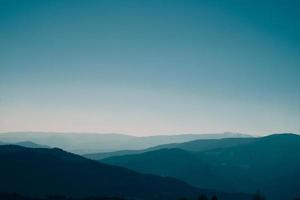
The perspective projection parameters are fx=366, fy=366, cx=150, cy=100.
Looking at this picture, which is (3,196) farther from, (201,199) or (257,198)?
(257,198)

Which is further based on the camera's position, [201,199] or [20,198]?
[20,198]

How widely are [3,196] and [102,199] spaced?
1809 inches

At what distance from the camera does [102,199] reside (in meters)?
178

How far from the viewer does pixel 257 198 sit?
4936 inches

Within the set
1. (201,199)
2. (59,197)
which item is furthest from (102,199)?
(201,199)

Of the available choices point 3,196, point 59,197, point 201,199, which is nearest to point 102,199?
point 59,197

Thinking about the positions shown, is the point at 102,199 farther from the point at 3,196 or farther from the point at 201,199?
the point at 201,199

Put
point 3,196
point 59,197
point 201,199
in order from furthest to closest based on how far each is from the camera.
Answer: point 59,197 → point 3,196 → point 201,199

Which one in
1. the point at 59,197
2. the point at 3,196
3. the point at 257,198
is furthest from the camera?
the point at 59,197

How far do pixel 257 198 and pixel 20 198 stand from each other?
110412 mm

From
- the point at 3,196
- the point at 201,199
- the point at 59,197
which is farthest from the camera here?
the point at 59,197

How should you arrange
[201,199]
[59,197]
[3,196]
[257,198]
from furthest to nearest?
[59,197] → [3,196] → [257,198] → [201,199]

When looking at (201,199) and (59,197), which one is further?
(59,197)

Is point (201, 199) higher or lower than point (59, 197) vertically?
higher
